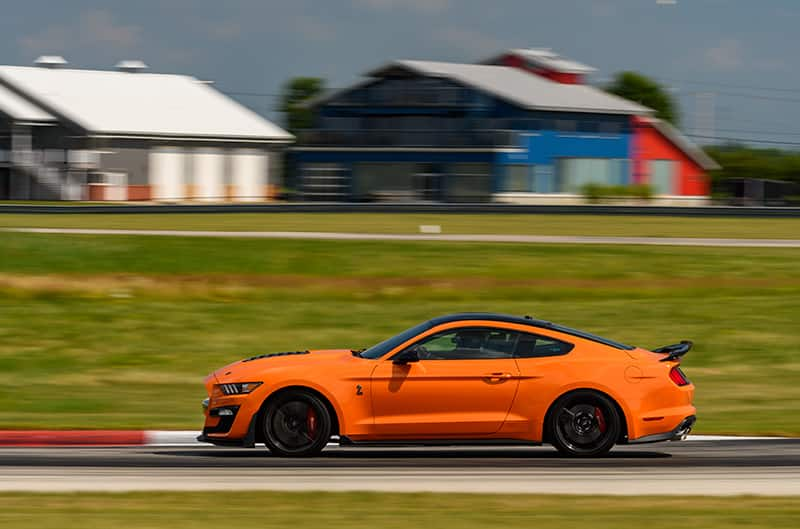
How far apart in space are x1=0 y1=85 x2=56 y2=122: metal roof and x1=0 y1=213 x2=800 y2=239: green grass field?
2242cm

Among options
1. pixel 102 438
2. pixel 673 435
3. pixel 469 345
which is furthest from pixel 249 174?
pixel 673 435

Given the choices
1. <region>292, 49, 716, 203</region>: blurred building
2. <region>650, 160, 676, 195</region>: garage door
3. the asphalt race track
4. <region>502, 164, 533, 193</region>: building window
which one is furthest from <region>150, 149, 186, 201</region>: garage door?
the asphalt race track

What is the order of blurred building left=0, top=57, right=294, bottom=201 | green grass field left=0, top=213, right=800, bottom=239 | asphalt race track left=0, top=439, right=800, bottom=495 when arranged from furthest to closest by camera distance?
blurred building left=0, top=57, right=294, bottom=201 → green grass field left=0, top=213, right=800, bottom=239 → asphalt race track left=0, top=439, right=800, bottom=495

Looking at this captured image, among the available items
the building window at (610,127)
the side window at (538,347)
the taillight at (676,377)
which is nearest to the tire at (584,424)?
→ the side window at (538,347)

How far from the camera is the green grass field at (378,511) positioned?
855 cm

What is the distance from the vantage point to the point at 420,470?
10.8m

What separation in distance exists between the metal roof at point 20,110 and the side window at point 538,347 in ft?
193

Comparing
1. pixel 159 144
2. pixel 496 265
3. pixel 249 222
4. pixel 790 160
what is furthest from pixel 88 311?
pixel 790 160

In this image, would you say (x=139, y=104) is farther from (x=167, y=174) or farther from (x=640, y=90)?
(x=640, y=90)

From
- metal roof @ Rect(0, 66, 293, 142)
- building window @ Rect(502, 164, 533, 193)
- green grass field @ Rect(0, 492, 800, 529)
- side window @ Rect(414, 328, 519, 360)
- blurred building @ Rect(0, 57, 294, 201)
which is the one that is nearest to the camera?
green grass field @ Rect(0, 492, 800, 529)

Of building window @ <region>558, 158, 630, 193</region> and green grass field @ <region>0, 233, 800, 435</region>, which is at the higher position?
building window @ <region>558, 158, 630, 193</region>

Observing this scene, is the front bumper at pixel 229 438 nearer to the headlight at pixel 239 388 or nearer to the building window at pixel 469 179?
the headlight at pixel 239 388

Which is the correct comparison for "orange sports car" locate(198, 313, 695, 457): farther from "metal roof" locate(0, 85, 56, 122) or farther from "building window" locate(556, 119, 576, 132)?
"building window" locate(556, 119, 576, 132)

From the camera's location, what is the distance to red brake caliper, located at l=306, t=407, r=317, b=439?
1116 centimetres
